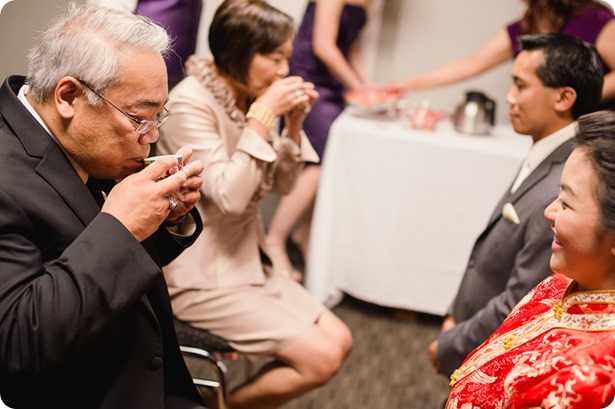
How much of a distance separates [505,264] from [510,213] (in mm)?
137

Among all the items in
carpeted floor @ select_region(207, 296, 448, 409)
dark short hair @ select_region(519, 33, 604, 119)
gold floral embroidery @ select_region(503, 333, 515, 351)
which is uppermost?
dark short hair @ select_region(519, 33, 604, 119)

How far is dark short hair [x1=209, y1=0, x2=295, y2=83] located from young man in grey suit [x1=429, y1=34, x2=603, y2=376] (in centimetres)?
69

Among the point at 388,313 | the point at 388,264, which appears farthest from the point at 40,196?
the point at 388,313

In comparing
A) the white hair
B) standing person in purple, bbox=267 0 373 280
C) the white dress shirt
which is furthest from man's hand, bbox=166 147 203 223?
standing person in purple, bbox=267 0 373 280

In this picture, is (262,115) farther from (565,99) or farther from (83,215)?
(565,99)

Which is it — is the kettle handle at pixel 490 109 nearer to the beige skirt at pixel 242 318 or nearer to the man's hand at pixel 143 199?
the beige skirt at pixel 242 318

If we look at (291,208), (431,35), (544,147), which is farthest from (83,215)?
(431,35)

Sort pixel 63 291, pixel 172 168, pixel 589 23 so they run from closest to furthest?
1. pixel 63 291
2. pixel 172 168
3. pixel 589 23

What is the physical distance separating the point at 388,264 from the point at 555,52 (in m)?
1.32

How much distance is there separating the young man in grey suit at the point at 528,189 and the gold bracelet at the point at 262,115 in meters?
0.66

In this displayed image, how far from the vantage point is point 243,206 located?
1.68m

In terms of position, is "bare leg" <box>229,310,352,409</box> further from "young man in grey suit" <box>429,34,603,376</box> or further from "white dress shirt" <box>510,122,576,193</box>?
"white dress shirt" <box>510,122,576,193</box>

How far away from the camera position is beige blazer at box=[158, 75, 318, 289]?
65.2 inches

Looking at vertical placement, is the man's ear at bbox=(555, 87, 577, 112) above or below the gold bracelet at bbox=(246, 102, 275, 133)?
above
